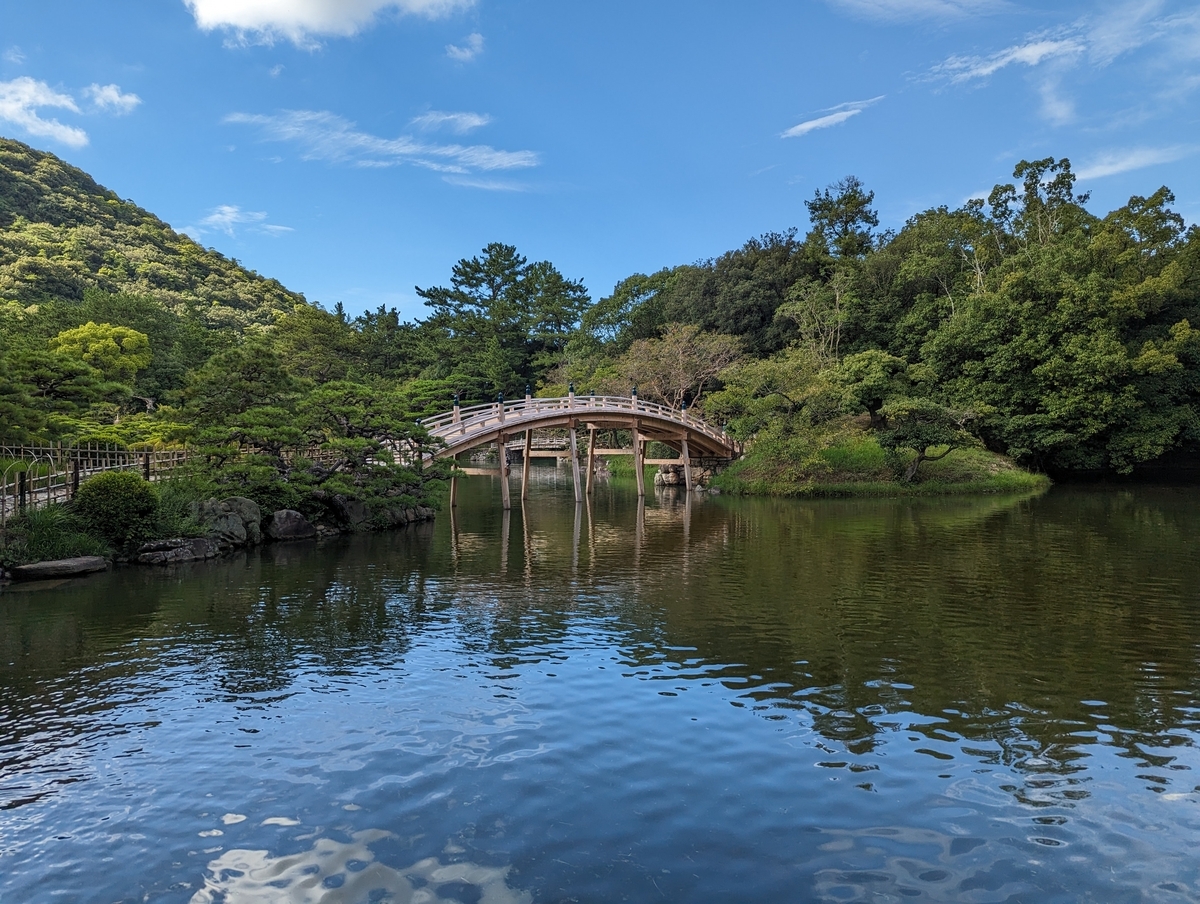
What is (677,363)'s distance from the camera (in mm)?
41406

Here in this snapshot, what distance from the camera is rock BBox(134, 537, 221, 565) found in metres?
15.6

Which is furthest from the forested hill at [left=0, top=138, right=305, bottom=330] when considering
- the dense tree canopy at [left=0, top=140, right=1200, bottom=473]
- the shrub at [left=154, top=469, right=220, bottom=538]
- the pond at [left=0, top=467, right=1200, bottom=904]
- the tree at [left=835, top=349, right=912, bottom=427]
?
the pond at [left=0, top=467, right=1200, bottom=904]

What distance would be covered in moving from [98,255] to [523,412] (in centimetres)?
5085

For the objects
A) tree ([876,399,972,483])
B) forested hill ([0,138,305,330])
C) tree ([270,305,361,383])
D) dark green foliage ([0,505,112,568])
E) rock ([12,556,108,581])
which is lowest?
rock ([12,556,108,581])

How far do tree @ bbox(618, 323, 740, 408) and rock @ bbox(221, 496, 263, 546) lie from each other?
82.8ft

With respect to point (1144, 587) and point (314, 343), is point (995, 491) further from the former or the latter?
point (314, 343)

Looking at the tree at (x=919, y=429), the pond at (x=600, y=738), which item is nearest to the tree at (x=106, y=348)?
the pond at (x=600, y=738)

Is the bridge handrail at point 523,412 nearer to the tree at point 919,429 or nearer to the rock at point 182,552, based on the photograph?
the rock at point 182,552

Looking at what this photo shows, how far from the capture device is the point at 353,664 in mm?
9383

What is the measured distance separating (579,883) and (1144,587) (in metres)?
12.9

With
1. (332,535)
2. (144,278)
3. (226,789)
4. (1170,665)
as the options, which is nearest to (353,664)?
(226,789)

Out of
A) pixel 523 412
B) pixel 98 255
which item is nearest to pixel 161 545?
pixel 523 412

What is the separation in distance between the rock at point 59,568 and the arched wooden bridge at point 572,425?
10.1 metres

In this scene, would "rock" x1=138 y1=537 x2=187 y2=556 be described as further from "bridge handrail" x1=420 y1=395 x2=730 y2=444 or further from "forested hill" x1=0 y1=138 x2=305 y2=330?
"forested hill" x1=0 y1=138 x2=305 y2=330
